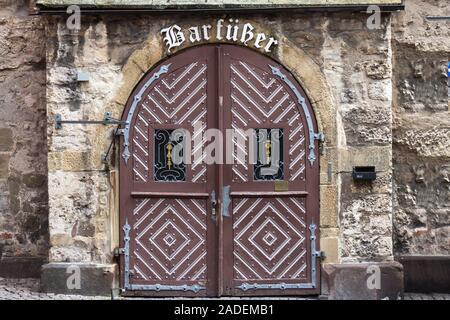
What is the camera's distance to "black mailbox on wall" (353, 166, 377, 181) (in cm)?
791

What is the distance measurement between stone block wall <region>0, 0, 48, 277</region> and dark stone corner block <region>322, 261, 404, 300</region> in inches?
108

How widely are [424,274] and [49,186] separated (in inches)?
→ 139

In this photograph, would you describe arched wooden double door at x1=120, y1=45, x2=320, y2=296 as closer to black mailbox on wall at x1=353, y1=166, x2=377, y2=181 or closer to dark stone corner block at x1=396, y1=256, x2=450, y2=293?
black mailbox on wall at x1=353, y1=166, x2=377, y2=181

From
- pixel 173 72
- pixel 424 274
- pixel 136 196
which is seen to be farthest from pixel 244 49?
pixel 424 274

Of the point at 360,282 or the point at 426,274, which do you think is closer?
the point at 360,282

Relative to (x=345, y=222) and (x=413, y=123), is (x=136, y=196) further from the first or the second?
(x=413, y=123)

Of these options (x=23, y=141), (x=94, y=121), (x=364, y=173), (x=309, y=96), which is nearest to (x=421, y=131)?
(x=364, y=173)

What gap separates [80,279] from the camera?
7875 millimetres

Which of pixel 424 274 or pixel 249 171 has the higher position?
pixel 249 171

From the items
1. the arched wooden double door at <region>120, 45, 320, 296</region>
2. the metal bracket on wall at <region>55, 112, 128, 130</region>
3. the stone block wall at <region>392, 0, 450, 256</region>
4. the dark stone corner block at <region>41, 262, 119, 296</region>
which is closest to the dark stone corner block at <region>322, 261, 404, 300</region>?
the arched wooden double door at <region>120, 45, 320, 296</region>

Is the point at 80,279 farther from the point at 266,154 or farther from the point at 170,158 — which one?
the point at 266,154

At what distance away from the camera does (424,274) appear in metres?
8.34

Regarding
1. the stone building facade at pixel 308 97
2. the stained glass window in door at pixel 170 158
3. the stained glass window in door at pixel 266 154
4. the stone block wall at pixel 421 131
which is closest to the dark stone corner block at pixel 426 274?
the stone block wall at pixel 421 131

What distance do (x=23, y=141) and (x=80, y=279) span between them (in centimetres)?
154
